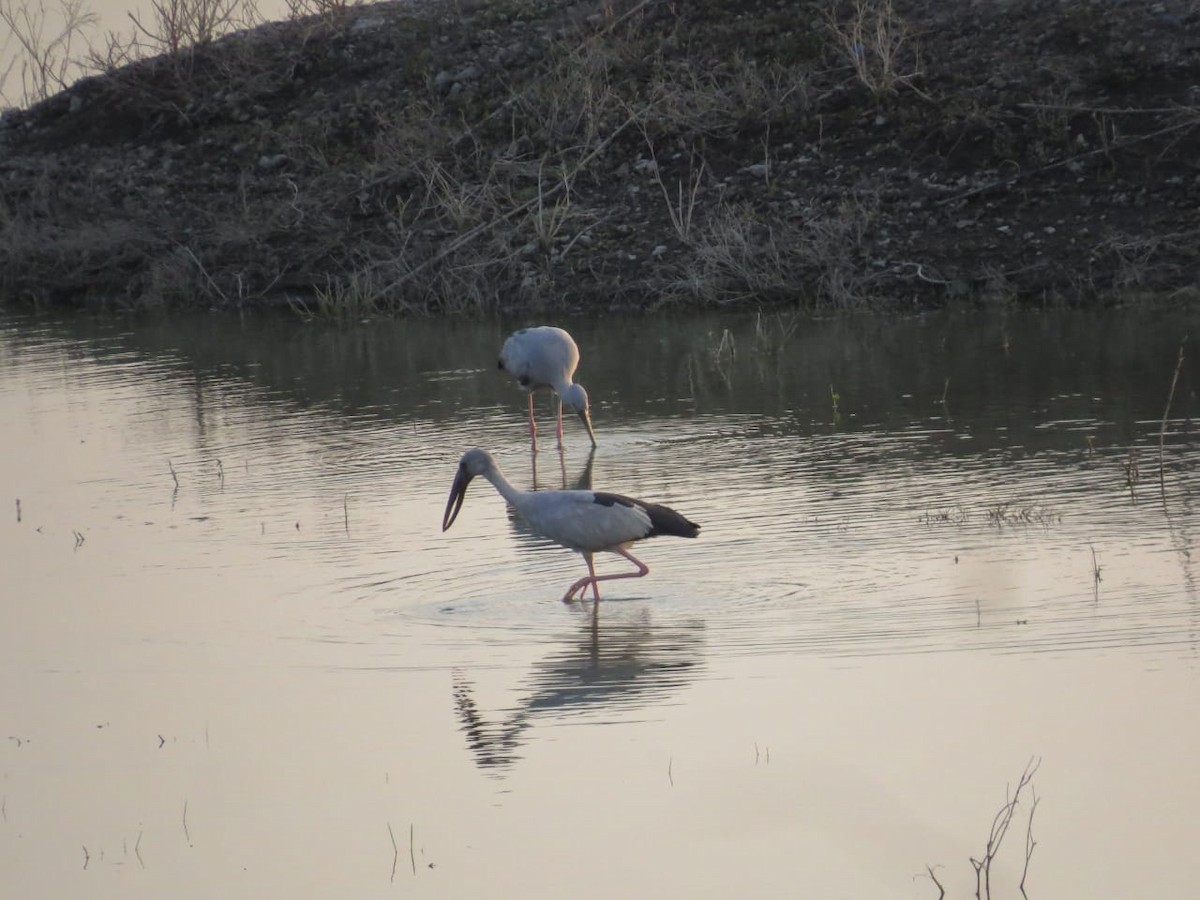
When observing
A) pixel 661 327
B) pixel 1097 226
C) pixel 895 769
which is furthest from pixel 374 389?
pixel 895 769

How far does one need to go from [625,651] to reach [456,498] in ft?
7.18

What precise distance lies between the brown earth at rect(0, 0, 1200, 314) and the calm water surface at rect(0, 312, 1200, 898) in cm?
496

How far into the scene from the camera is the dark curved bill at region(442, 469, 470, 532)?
9531 millimetres

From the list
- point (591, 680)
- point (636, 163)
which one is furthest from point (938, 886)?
point (636, 163)

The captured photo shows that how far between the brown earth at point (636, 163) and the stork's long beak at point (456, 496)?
29.8ft

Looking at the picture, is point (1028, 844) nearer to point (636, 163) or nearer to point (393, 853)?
point (393, 853)

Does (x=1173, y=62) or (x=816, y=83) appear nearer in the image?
(x=1173, y=62)

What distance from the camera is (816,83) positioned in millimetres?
21844

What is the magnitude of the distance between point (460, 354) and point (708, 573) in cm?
852

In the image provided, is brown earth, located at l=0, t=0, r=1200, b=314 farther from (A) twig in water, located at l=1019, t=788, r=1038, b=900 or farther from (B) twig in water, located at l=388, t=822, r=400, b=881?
(B) twig in water, located at l=388, t=822, r=400, b=881

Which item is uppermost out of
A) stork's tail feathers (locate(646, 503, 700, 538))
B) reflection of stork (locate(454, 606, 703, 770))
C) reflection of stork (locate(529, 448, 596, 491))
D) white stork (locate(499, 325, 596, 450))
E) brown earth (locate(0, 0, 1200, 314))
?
brown earth (locate(0, 0, 1200, 314))

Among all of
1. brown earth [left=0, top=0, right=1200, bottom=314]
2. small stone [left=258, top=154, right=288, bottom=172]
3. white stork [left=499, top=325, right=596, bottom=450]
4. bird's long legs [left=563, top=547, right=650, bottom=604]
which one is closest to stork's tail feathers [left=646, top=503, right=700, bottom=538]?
bird's long legs [left=563, top=547, right=650, bottom=604]

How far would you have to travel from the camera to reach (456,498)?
9695 mm

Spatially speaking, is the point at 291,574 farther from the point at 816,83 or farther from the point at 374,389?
the point at 816,83
